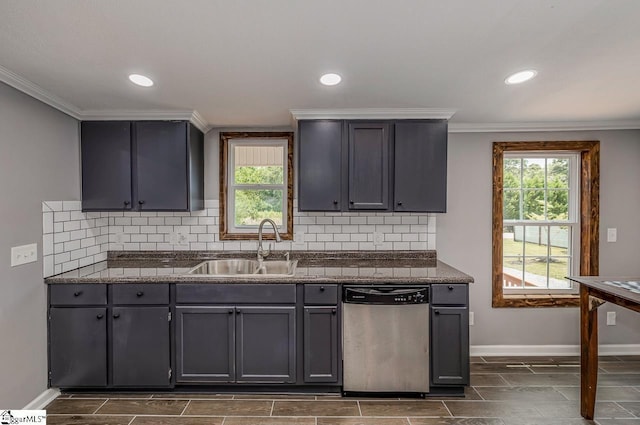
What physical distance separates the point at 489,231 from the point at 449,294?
1118 millimetres

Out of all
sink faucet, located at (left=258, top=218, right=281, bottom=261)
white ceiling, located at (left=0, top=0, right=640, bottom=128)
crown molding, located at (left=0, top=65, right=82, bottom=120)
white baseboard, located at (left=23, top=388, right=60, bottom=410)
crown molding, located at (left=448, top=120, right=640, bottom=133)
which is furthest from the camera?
crown molding, located at (left=448, top=120, right=640, bottom=133)

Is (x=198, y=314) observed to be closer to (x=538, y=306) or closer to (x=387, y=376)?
(x=387, y=376)

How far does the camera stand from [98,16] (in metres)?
1.67

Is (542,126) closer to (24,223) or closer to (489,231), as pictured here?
(489,231)

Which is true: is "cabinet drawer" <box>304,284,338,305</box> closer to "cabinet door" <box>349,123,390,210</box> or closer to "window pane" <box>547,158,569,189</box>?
"cabinet door" <box>349,123,390,210</box>

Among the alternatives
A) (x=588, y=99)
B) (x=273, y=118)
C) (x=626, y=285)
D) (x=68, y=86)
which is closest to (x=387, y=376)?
(x=626, y=285)

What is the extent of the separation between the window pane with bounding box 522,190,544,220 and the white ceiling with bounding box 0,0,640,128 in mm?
834

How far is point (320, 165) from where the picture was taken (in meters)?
3.06

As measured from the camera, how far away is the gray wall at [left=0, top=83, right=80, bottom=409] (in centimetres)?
227

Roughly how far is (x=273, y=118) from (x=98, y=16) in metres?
1.64

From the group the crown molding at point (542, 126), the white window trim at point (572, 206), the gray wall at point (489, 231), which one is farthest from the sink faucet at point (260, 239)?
the white window trim at point (572, 206)

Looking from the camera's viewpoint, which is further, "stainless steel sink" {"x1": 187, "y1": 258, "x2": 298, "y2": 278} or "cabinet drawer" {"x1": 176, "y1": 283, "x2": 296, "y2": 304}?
"stainless steel sink" {"x1": 187, "y1": 258, "x2": 298, "y2": 278}

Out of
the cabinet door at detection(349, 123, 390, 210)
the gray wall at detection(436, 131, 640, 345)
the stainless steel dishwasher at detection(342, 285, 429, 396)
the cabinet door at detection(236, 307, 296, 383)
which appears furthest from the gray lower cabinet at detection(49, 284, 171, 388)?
the gray wall at detection(436, 131, 640, 345)

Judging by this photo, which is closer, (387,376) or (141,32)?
(141,32)
